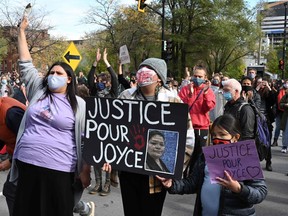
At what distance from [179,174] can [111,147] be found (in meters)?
0.57

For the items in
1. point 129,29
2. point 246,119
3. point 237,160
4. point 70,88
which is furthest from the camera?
point 129,29

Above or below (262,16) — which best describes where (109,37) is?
below

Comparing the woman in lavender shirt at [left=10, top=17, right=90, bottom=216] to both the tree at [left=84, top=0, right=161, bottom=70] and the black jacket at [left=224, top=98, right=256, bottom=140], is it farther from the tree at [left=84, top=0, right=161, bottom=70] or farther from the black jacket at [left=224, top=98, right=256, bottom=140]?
the tree at [left=84, top=0, right=161, bottom=70]

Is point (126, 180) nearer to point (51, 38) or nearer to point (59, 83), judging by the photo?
point (59, 83)

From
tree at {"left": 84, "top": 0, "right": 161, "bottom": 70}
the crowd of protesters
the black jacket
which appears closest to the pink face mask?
the crowd of protesters

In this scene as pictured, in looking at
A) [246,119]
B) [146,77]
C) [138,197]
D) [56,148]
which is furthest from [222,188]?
[246,119]

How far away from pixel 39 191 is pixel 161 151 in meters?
1.08

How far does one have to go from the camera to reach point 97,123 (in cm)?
296

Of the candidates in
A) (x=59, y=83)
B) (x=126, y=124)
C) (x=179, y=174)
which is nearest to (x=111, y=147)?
(x=126, y=124)

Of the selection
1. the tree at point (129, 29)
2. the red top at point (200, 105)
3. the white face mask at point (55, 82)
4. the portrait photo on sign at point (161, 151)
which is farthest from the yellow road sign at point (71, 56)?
the tree at point (129, 29)

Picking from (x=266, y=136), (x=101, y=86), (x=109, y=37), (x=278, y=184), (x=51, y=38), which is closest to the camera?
(x=266, y=136)

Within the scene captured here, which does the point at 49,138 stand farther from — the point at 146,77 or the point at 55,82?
the point at 146,77

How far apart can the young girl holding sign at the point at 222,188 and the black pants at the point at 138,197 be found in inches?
10.1

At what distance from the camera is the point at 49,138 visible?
3.08 m
